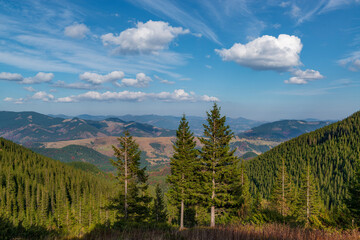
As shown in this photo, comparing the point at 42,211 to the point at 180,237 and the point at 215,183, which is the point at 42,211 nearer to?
the point at 215,183

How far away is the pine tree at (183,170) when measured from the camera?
1085 inches

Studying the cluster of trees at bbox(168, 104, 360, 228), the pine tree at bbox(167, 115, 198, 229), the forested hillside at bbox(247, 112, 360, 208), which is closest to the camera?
the cluster of trees at bbox(168, 104, 360, 228)

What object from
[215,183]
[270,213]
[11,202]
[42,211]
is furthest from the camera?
[11,202]

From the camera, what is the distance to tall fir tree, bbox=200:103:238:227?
2502 centimetres

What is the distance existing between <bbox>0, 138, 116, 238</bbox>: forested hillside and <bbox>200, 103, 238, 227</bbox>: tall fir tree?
3504cm

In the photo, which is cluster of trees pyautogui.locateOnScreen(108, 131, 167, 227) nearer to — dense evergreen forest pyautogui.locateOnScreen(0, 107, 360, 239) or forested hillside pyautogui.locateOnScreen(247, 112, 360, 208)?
dense evergreen forest pyautogui.locateOnScreen(0, 107, 360, 239)

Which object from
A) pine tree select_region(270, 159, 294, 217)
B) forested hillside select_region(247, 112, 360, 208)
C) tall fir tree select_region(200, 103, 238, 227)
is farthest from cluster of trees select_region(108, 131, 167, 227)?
forested hillside select_region(247, 112, 360, 208)

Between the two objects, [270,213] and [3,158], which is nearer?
[270,213]

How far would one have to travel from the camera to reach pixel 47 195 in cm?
9319

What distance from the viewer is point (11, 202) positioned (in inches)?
3642

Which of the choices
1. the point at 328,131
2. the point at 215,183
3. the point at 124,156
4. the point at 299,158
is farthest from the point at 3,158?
the point at 328,131

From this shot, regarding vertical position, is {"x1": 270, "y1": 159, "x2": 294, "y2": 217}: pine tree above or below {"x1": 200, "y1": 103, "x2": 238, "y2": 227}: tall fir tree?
below

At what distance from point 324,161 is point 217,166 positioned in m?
172

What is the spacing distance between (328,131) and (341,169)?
231 feet
